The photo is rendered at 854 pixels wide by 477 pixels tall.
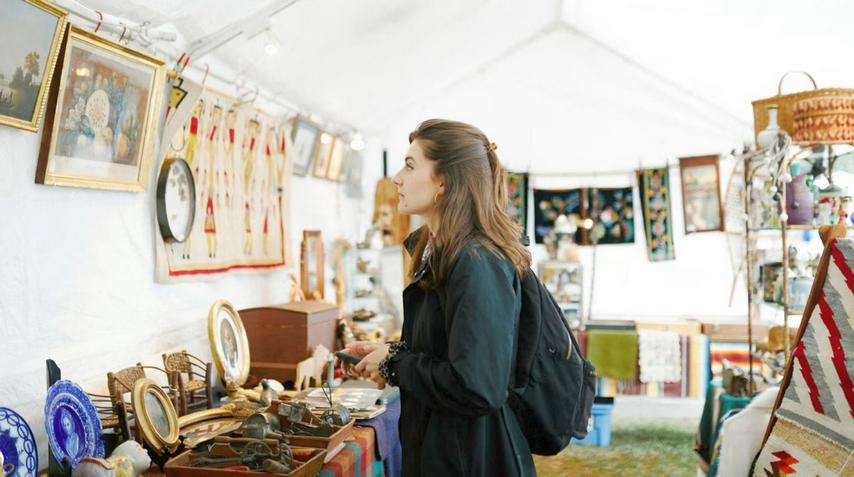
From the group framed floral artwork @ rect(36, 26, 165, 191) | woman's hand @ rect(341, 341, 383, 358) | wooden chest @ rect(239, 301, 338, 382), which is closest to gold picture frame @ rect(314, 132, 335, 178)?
wooden chest @ rect(239, 301, 338, 382)

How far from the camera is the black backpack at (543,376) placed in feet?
5.37

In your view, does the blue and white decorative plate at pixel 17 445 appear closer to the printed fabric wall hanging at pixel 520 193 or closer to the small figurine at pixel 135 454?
the small figurine at pixel 135 454

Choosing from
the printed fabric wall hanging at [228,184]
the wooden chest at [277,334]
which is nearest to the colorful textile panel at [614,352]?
the printed fabric wall hanging at [228,184]

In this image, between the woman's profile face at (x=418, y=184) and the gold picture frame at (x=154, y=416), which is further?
the gold picture frame at (x=154, y=416)

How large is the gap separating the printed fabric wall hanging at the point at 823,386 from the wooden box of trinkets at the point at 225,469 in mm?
1326

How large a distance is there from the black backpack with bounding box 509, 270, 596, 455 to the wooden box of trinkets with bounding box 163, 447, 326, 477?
0.58m

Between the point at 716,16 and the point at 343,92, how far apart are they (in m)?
2.49

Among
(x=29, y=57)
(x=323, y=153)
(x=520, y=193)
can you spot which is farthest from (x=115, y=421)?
→ (x=520, y=193)

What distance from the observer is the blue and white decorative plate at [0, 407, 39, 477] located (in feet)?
5.27

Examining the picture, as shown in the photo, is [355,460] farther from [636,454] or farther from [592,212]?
[592,212]

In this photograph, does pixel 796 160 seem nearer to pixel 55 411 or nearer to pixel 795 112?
pixel 795 112

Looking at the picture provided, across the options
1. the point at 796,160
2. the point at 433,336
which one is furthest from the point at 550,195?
the point at 433,336

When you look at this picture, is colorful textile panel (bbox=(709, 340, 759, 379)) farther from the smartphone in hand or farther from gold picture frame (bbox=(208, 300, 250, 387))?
the smartphone in hand

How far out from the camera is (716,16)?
459cm
